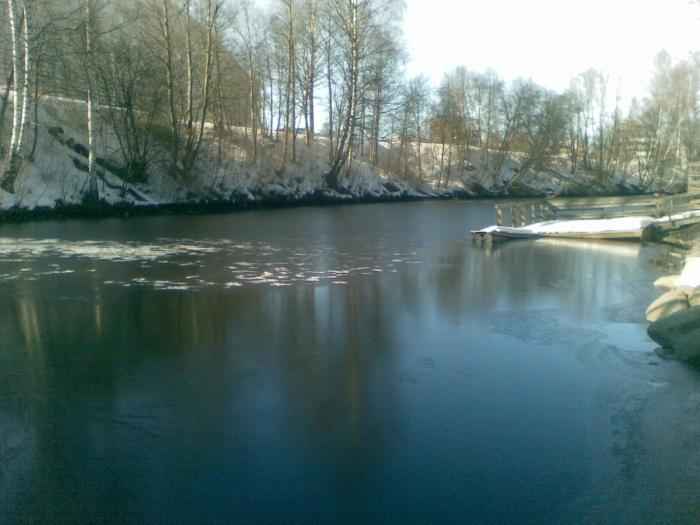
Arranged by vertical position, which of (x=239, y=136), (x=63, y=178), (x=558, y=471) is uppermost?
(x=239, y=136)

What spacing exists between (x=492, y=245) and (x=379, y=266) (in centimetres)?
547

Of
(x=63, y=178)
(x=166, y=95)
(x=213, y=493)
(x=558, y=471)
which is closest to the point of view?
(x=213, y=493)

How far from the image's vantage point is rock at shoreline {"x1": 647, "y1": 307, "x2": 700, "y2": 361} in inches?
276

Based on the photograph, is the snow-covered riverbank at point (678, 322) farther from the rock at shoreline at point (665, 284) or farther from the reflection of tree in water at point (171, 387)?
the reflection of tree in water at point (171, 387)

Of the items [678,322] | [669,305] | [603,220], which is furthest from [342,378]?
[603,220]

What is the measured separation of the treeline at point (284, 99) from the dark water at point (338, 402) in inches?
666

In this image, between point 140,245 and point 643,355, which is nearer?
point 643,355

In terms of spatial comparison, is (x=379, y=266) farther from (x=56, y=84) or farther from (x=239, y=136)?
(x=239, y=136)

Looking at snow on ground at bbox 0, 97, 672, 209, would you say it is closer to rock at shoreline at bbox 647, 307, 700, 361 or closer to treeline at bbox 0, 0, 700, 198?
treeline at bbox 0, 0, 700, 198

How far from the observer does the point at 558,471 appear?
14.3 feet

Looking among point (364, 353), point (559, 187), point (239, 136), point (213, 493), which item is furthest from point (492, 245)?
point (559, 187)

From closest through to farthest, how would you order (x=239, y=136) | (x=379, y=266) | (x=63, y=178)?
(x=379, y=266), (x=63, y=178), (x=239, y=136)

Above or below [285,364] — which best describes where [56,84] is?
above

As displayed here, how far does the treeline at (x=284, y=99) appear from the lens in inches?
1033
